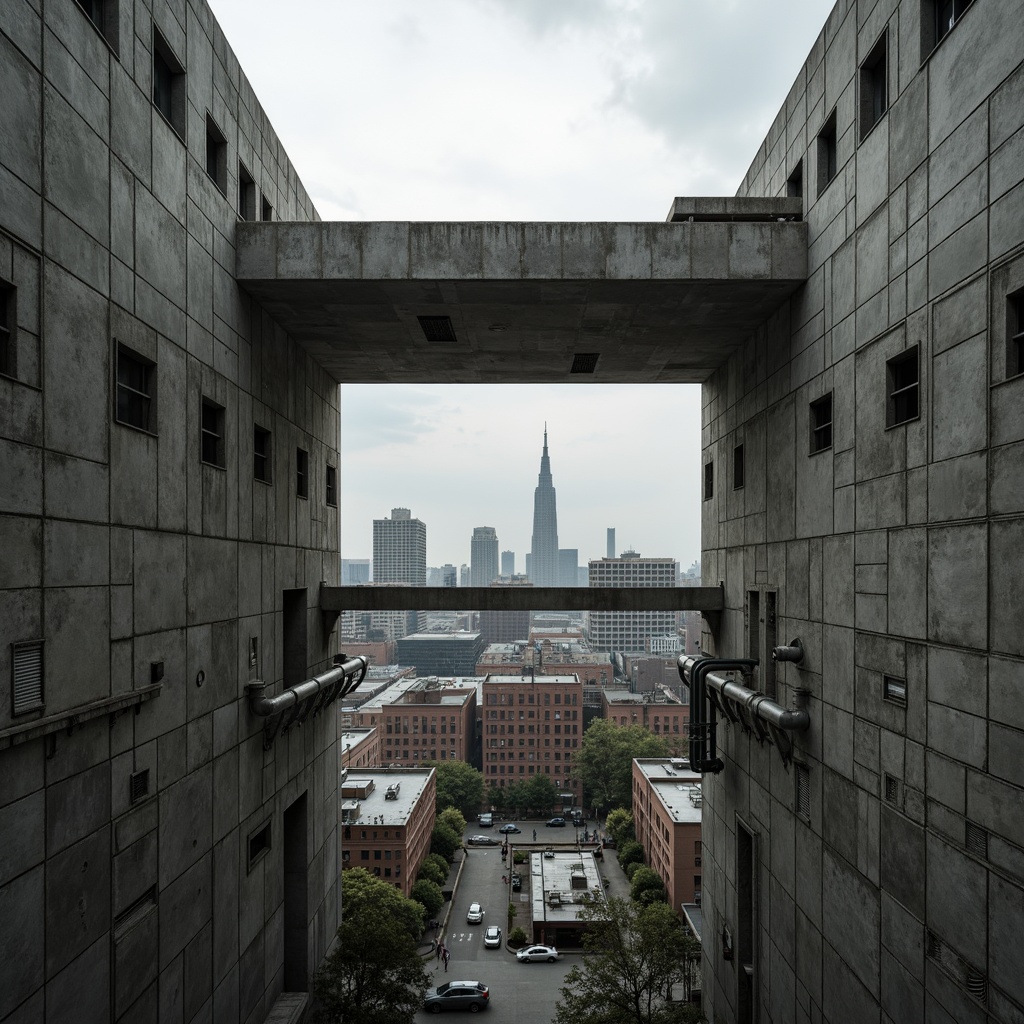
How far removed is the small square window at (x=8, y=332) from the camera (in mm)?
9398

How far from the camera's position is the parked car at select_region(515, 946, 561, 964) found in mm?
52938

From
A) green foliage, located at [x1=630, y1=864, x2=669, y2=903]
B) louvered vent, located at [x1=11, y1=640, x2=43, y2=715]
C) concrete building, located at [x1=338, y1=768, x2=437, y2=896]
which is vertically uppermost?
louvered vent, located at [x1=11, y1=640, x2=43, y2=715]

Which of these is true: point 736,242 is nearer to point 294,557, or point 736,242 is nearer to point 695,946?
point 294,557

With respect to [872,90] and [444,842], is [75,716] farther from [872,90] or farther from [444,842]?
[444,842]

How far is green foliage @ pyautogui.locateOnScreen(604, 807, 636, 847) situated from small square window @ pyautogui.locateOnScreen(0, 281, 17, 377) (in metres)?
78.5

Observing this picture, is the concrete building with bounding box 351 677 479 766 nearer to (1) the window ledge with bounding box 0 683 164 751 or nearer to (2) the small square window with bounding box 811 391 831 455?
(2) the small square window with bounding box 811 391 831 455

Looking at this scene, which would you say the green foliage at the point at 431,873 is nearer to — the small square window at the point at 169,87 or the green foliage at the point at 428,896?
the green foliage at the point at 428,896

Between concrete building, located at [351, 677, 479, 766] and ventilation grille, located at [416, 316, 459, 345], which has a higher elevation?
ventilation grille, located at [416, 316, 459, 345]

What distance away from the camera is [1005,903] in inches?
375

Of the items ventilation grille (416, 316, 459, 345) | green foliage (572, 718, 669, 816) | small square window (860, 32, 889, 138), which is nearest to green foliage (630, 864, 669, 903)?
green foliage (572, 718, 669, 816)

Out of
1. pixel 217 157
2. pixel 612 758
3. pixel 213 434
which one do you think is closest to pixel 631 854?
pixel 612 758

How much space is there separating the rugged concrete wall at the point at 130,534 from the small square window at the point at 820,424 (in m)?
13.0

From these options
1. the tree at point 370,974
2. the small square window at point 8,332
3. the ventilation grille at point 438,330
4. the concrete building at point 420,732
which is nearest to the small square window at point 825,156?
the ventilation grille at point 438,330

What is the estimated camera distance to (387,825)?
6109 cm
